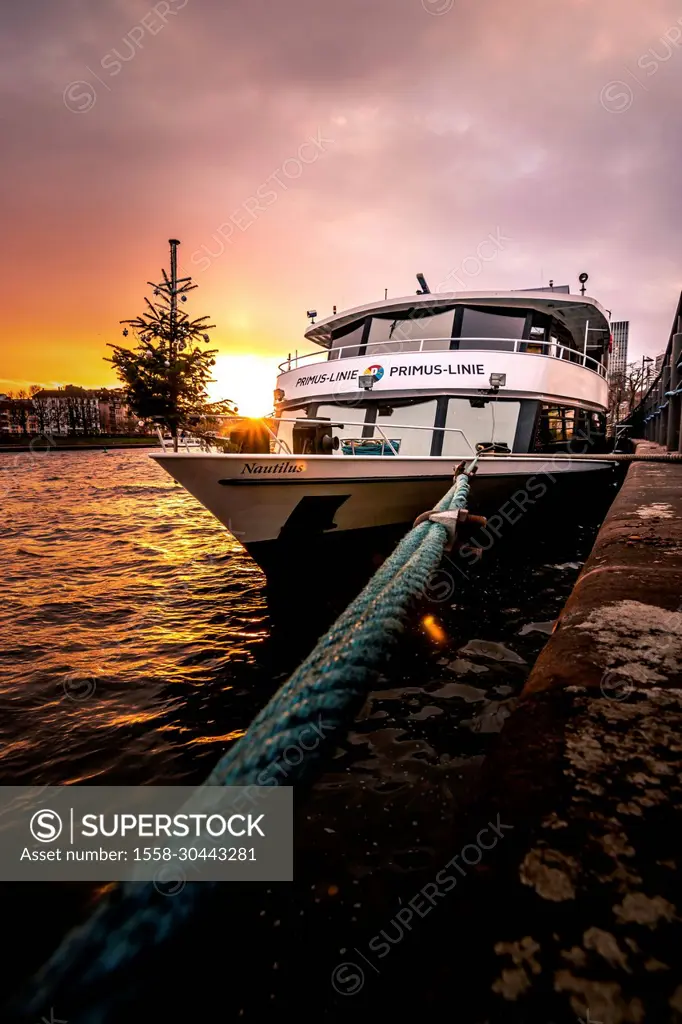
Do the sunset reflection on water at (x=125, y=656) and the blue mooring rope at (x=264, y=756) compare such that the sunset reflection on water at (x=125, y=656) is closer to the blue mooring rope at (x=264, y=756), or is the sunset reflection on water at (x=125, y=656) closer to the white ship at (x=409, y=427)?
the white ship at (x=409, y=427)

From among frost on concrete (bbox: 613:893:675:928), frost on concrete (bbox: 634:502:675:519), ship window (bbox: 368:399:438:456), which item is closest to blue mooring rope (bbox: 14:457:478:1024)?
frost on concrete (bbox: 613:893:675:928)

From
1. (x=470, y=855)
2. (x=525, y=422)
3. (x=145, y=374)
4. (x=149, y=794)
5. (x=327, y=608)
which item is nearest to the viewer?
(x=470, y=855)

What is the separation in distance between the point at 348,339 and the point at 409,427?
5476 millimetres

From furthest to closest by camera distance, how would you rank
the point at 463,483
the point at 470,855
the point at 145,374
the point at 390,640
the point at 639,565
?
the point at 145,374 → the point at 463,483 → the point at 639,565 → the point at 390,640 → the point at 470,855

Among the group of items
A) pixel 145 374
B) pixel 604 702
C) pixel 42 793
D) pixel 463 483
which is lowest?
pixel 42 793

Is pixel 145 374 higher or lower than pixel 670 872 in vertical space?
higher

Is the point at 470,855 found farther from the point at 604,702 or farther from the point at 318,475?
the point at 318,475

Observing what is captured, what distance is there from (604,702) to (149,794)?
8.90ft

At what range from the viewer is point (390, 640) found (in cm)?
141

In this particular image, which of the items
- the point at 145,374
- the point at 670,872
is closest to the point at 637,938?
the point at 670,872

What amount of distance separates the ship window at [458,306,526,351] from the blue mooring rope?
865 cm

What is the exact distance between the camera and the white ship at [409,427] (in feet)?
20.6

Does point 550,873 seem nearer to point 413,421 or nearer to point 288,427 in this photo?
point 413,421

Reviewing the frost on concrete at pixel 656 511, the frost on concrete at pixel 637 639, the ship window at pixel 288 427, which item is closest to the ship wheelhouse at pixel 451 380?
the ship window at pixel 288 427
